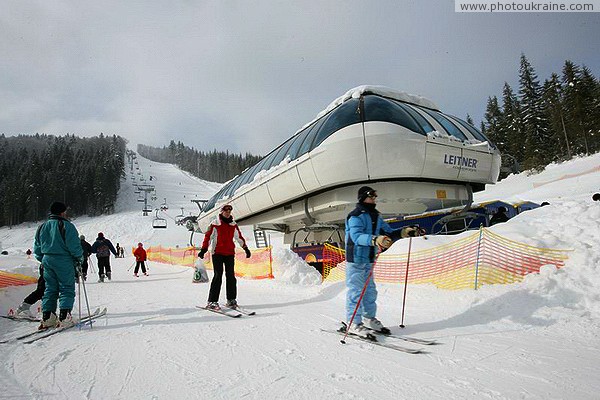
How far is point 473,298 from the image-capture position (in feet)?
12.9

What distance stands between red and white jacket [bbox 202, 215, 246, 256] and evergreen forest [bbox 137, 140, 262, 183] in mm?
85950

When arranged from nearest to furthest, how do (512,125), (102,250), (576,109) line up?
(102,250) → (576,109) → (512,125)

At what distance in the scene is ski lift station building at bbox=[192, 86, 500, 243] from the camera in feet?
20.9

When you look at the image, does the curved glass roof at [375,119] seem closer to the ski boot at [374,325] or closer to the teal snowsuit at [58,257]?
the ski boot at [374,325]

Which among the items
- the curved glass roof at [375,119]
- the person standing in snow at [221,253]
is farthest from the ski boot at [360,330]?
the curved glass roof at [375,119]

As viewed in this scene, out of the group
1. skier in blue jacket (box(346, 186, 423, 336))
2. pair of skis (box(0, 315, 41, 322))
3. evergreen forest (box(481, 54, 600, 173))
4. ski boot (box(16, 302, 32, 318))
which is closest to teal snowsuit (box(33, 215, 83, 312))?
pair of skis (box(0, 315, 41, 322))

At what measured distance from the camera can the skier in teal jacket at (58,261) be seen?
3.74 meters

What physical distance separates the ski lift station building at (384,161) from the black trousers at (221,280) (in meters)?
3.03

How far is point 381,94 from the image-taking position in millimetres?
7926

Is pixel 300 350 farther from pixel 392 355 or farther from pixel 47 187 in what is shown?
pixel 47 187

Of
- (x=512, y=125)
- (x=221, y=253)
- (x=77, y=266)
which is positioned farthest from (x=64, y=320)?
(x=512, y=125)

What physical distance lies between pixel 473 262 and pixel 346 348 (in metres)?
2.90

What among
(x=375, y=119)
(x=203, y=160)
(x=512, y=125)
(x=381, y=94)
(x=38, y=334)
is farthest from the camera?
(x=203, y=160)

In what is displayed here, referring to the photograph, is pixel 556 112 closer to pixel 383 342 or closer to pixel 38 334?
pixel 383 342
